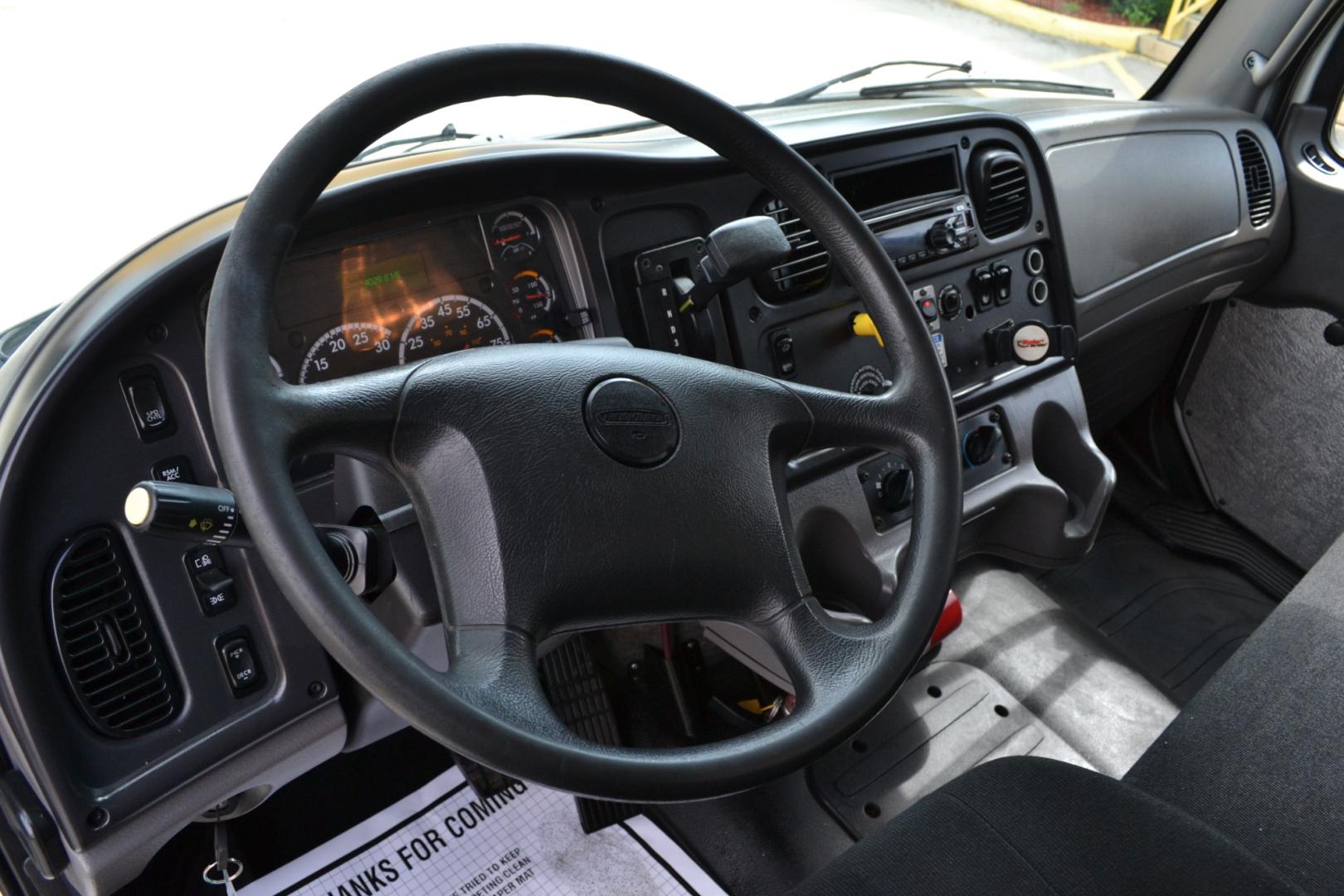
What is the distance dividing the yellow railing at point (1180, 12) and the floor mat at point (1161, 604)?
107 centimetres

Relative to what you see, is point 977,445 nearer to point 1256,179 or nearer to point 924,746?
point 924,746

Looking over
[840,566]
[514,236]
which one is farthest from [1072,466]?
[514,236]

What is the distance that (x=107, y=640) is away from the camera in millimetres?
903

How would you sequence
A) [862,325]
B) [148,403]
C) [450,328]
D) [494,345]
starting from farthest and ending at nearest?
[862,325], [450,328], [494,345], [148,403]

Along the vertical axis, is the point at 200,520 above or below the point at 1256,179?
above

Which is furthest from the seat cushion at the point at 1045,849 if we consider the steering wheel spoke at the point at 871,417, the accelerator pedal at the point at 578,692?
the accelerator pedal at the point at 578,692

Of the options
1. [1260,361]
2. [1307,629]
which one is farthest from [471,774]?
[1260,361]

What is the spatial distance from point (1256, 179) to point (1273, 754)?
1488mm

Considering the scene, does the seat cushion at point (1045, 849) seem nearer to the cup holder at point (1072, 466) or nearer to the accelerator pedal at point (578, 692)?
the accelerator pedal at point (578, 692)

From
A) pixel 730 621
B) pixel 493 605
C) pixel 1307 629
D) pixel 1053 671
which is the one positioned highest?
pixel 493 605

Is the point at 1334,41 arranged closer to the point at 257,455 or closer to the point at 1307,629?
the point at 1307,629

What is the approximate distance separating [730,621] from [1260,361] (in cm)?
192

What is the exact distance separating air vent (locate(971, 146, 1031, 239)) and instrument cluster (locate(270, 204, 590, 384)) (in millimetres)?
737

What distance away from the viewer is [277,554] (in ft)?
2.03
